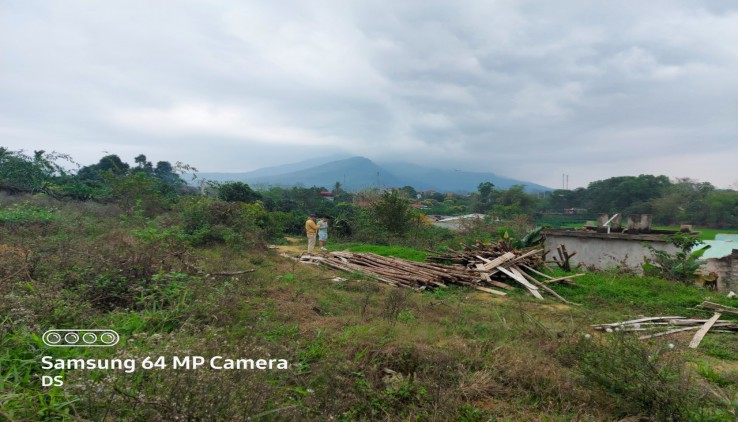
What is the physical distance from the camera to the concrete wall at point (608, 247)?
12.1m

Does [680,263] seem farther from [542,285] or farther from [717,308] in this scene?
[542,285]

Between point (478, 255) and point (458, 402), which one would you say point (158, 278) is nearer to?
point (458, 402)

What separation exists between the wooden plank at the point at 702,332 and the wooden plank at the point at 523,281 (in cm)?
268

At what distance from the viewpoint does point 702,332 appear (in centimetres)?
560

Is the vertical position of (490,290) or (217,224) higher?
(217,224)

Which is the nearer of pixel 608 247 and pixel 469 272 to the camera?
pixel 469 272

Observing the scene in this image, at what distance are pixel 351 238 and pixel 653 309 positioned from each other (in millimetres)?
13585

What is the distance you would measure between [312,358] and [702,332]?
240 inches

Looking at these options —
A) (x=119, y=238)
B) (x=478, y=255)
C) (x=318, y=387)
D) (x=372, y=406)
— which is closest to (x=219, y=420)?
(x=318, y=387)

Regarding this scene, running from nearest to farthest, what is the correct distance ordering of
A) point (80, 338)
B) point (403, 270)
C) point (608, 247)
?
point (80, 338), point (403, 270), point (608, 247)

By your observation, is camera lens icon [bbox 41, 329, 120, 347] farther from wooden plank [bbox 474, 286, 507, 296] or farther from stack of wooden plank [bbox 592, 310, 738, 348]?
wooden plank [bbox 474, 286, 507, 296]

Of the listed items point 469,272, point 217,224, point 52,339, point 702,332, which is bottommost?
point 702,332

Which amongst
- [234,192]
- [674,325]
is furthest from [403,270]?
[234,192]

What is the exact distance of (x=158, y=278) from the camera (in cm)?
456
